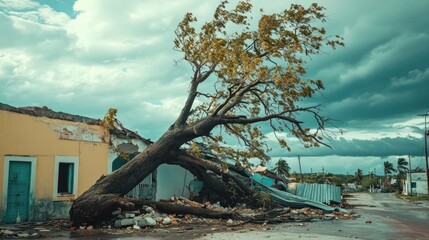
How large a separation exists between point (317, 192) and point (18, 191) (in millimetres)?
19673

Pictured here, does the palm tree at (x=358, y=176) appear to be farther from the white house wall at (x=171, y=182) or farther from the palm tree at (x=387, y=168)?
the white house wall at (x=171, y=182)

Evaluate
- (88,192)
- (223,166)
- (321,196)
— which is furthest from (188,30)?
(321,196)

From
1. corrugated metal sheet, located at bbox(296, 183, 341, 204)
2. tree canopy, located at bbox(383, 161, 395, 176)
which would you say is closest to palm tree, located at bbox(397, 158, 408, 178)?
tree canopy, located at bbox(383, 161, 395, 176)

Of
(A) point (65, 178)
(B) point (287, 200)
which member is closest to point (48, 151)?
(A) point (65, 178)

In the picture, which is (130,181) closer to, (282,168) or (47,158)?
(47,158)

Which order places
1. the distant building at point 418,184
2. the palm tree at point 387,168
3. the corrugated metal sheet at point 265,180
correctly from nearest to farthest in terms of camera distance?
the corrugated metal sheet at point 265,180 < the distant building at point 418,184 < the palm tree at point 387,168

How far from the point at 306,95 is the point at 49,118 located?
914 centimetres

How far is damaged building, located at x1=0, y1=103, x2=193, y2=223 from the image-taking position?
45.3ft

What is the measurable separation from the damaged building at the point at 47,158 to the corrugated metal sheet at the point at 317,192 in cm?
1381

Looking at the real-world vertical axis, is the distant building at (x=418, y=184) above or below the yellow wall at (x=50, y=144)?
below

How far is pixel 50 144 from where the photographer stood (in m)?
15.2

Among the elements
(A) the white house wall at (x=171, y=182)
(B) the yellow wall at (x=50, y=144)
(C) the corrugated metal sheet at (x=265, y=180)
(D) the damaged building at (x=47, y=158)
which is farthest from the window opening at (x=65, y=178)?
(C) the corrugated metal sheet at (x=265, y=180)

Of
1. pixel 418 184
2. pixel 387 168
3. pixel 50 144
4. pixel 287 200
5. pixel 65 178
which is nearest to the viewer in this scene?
pixel 50 144

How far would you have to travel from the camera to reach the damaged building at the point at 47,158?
1382 cm
